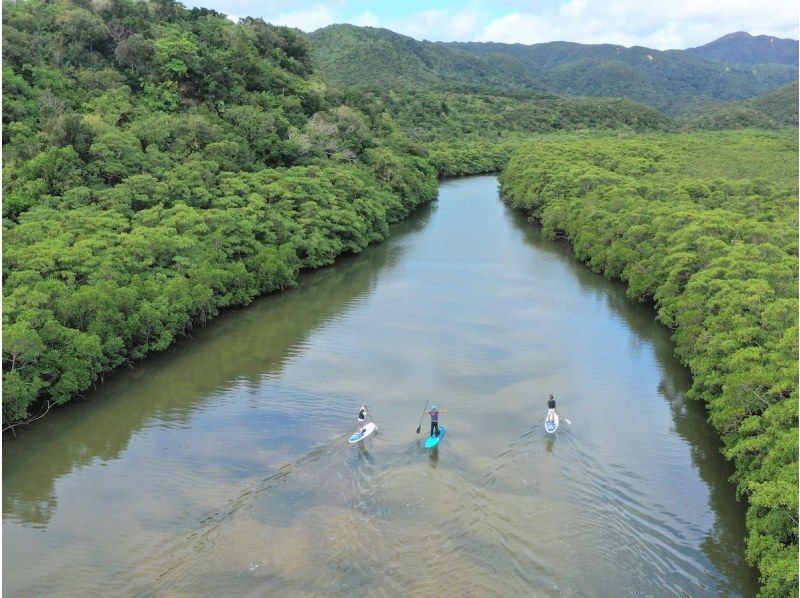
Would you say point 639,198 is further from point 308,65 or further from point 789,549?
point 308,65

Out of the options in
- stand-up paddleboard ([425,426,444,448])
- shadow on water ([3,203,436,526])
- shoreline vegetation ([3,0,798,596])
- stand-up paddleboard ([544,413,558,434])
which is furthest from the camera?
stand-up paddleboard ([544,413,558,434])

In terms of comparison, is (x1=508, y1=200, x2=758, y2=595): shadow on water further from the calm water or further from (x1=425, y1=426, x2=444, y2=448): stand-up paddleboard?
(x1=425, y1=426, x2=444, y2=448): stand-up paddleboard

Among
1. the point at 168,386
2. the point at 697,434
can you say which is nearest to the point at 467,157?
the point at 168,386

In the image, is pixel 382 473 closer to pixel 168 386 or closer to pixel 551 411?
pixel 551 411

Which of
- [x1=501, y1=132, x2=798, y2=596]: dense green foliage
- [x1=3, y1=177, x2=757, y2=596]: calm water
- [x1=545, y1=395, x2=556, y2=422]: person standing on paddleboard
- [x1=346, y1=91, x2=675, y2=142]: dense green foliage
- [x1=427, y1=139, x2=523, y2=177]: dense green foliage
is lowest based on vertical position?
[x1=3, y1=177, x2=757, y2=596]: calm water

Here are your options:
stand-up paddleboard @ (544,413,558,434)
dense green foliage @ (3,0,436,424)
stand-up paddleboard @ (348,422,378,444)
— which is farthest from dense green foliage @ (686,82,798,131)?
stand-up paddleboard @ (348,422,378,444)

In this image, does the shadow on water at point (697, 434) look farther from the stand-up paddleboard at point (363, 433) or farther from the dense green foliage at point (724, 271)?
the stand-up paddleboard at point (363, 433)
